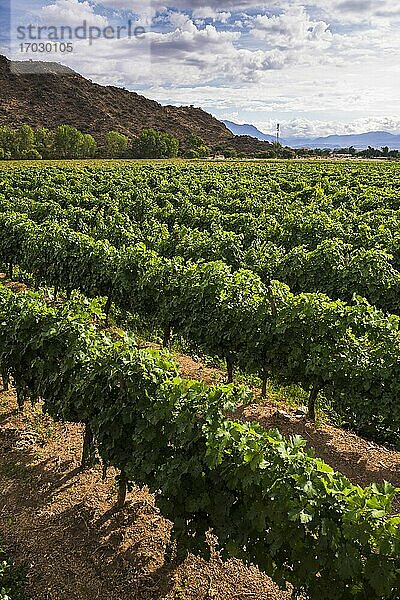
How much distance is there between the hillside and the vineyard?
127 meters

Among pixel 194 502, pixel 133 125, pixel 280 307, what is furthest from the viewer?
pixel 133 125

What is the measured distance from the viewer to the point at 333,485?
4812 millimetres

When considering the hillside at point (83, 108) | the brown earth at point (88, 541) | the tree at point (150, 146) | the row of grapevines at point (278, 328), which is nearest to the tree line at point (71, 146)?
the tree at point (150, 146)

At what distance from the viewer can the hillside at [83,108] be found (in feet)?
453

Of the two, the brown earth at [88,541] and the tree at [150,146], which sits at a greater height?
the tree at [150,146]

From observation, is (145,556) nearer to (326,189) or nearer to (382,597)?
(382,597)

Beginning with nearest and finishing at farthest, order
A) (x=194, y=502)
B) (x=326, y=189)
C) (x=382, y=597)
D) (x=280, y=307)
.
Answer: (x=382, y=597), (x=194, y=502), (x=280, y=307), (x=326, y=189)

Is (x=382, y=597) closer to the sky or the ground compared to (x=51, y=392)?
closer to the ground

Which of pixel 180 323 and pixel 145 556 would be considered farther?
pixel 180 323

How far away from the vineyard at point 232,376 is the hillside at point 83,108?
126967 millimetres

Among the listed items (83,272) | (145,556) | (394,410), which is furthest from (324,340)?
(83,272)

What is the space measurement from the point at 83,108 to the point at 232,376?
6158 inches

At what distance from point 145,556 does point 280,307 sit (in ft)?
16.3

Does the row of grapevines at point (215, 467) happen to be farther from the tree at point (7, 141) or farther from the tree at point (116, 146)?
the tree at point (116, 146)
